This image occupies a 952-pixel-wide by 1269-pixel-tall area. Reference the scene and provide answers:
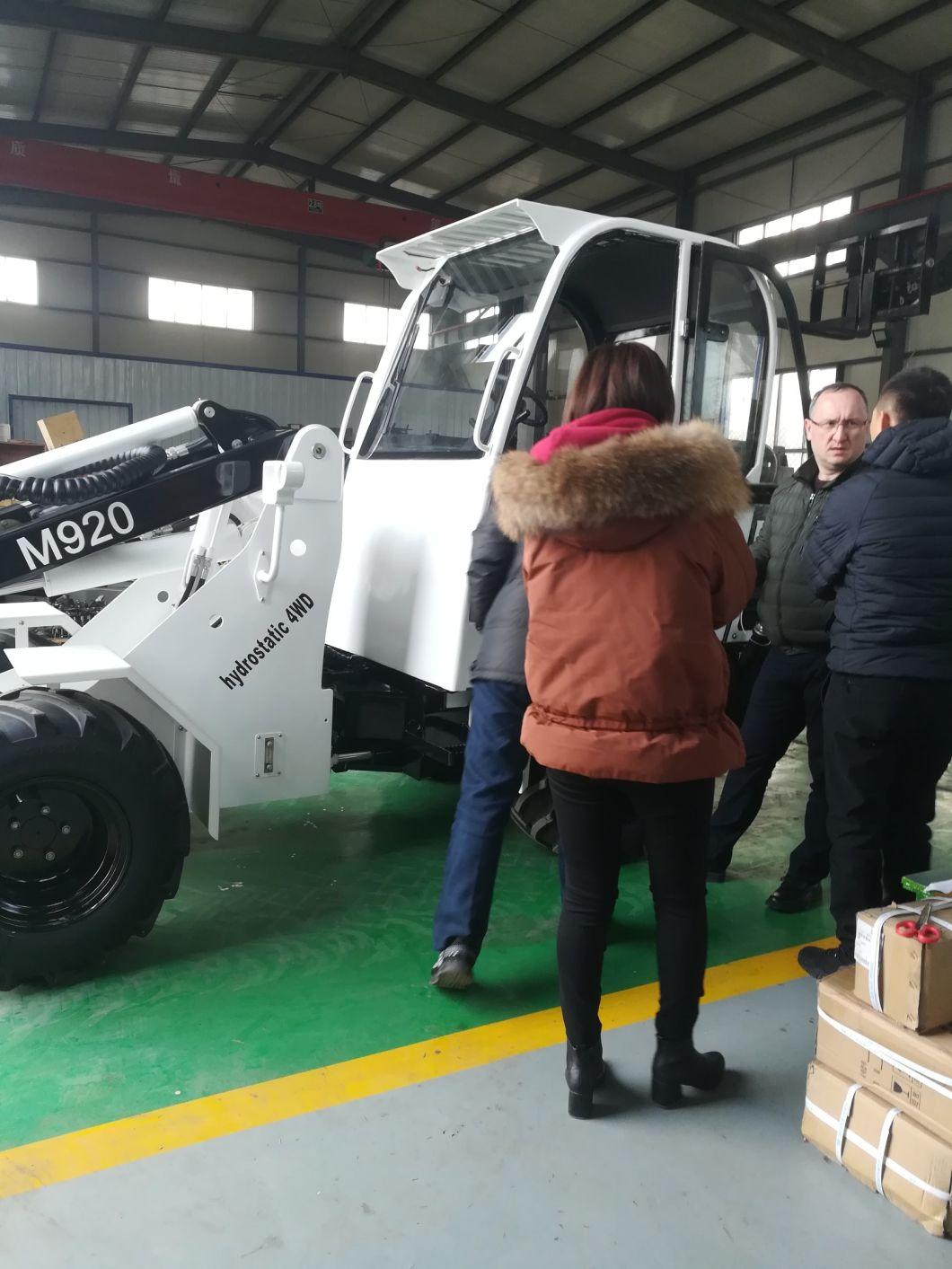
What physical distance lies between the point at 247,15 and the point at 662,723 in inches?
530

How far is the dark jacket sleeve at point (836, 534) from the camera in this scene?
2.79 metres

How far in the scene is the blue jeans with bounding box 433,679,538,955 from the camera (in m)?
2.85

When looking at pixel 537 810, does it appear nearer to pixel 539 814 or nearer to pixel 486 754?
pixel 539 814

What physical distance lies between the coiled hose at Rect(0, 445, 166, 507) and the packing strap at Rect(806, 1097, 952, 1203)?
9.57 feet

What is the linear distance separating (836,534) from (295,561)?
5.76ft

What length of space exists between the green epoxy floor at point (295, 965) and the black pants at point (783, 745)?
22cm

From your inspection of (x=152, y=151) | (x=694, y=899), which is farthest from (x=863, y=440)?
(x=152, y=151)

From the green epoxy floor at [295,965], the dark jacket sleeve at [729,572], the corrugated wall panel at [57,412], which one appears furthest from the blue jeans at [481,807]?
the corrugated wall panel at [57,412]

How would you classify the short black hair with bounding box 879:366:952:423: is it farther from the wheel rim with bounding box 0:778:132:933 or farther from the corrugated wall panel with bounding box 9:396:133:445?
the corrugated wall panel with bounding box 9:396:133:445

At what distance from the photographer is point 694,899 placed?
88.7 inches

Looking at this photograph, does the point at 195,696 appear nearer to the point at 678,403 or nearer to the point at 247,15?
the point at 678,403

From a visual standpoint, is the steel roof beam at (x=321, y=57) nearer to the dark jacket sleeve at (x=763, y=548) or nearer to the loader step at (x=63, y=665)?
the loader step at (x=63, y=665)

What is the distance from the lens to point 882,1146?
207 centimetres

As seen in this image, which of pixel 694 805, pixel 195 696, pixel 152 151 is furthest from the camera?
pixel 152 151
